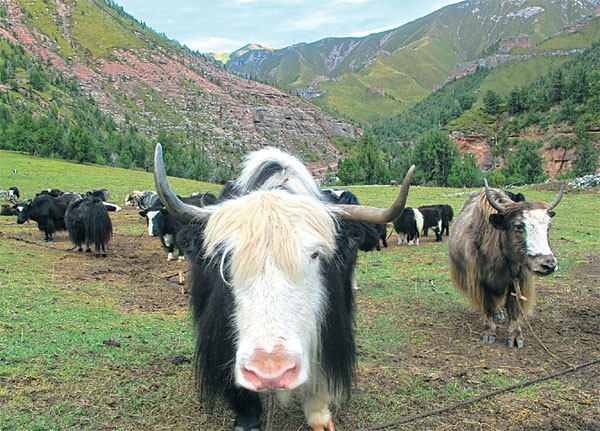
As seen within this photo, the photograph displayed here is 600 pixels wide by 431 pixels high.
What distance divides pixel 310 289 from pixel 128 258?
1042 cm

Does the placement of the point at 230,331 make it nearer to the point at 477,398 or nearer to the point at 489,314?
the point at 477,398

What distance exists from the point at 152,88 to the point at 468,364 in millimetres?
137784

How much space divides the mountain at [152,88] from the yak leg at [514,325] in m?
94.3

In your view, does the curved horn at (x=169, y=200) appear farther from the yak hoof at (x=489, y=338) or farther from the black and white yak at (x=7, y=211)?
the black and white yak at (x=7, y=211)

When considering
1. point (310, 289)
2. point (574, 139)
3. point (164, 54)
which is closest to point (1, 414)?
point (310, 289)

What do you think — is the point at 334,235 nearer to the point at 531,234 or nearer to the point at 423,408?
the point at 423,408

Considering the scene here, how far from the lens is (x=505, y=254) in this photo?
211 inches

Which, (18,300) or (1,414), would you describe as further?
(18,300)

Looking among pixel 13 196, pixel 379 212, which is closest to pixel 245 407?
pixel 379 212

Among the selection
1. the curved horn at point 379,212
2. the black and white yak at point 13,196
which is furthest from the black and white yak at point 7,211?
the curved horn at point 379,212

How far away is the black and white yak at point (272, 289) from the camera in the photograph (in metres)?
2.17

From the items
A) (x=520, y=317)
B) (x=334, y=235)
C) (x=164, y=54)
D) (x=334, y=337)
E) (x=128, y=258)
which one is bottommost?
(x=128, y=258)

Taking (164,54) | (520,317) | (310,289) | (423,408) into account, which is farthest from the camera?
(164,54)

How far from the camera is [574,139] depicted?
62062mm
